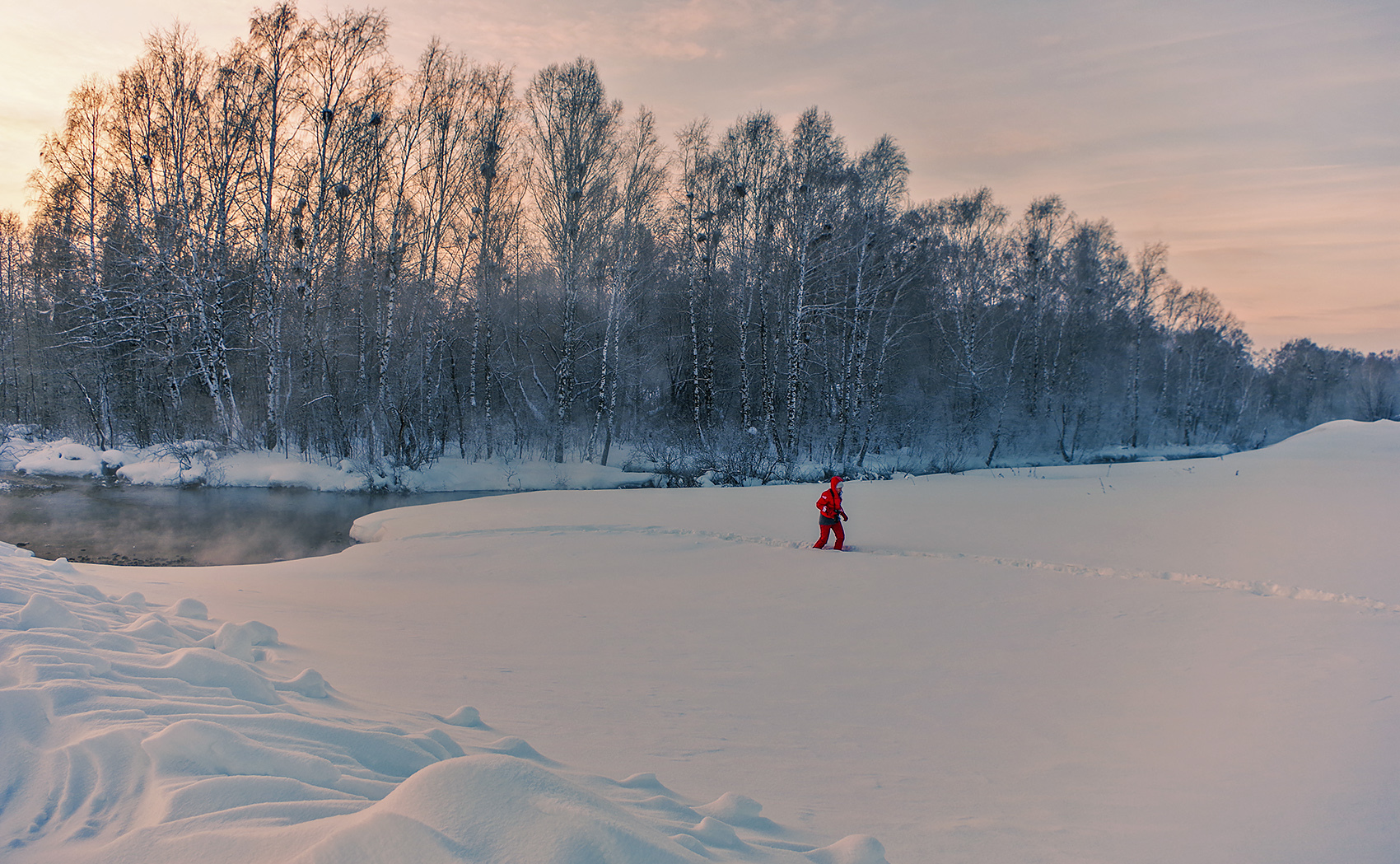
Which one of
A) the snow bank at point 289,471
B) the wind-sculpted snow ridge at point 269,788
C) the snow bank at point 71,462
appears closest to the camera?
the wind-sculpted snow ridge at point 269,788

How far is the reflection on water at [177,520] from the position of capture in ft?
35.6

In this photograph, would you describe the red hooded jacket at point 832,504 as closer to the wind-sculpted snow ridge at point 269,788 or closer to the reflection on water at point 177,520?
the wind-sculpted snow ridge at point 269,788

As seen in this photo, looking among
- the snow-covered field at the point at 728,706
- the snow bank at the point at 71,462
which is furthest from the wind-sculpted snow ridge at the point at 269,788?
the snow bank at the point at 71,462

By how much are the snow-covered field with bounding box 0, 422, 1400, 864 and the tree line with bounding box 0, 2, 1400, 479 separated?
12.2 meters

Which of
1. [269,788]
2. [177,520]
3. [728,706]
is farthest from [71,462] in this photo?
[269,788]

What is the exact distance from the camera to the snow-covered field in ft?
5.98

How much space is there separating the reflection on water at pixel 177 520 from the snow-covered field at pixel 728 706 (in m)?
3.81

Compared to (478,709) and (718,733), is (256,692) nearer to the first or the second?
(478,709)

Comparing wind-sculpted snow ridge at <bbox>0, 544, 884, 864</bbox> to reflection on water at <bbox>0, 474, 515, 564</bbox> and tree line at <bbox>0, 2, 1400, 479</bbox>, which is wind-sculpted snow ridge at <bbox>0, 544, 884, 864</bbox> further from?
tree line at <bbox>0, 2, 1400, 479</bbox>

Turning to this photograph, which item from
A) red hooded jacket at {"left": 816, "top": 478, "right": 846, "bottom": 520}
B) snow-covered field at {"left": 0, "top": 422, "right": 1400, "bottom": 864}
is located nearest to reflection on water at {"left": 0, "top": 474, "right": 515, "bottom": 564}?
snow-covered field at {"left": 0, "top": 422, "right": 1400, "bottom": 864}

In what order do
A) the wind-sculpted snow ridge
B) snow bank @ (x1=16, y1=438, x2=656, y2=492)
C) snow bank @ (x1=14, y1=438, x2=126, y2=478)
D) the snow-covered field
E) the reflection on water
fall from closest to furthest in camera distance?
the wind-sculpted snow ridge → the snow-covered field → the reflection on water → snow bank @ (x1=16, y1=438, x2=656, y2=492) → snow bank @ (x1=14, y1=438, x2=126, y2=478)

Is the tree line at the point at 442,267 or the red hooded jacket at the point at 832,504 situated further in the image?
the tree line at the point at 442,267

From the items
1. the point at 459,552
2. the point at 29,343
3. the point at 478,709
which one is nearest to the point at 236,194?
the point at 459,552

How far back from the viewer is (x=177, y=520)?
13.5 meters
